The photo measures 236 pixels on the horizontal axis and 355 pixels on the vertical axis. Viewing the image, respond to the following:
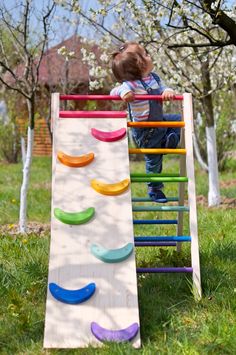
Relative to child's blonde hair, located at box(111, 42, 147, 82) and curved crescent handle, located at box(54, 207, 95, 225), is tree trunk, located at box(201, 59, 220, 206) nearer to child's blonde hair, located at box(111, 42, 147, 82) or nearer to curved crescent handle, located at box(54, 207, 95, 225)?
child's blonde hair, located at box(111, 42, 147, 82)

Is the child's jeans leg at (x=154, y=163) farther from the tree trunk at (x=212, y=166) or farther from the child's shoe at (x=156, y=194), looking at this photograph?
the tree trunk at (x=212, y=166)

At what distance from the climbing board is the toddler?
438 millimetres

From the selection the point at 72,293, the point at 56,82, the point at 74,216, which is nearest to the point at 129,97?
the point at 74,216

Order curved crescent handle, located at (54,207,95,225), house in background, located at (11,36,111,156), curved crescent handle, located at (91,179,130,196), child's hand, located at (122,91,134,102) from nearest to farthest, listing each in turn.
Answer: curved crescent handle, located at (54,207,95,225), curved crescent handle, located at (91,179,130,196), child's hand, located at (122,91,134,102), house in background, located at (11,36,111,156)

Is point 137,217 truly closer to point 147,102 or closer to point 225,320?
point 147,102

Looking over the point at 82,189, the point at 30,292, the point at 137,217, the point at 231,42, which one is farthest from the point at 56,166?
the point at 137,217

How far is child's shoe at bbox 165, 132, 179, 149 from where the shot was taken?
16.2ft

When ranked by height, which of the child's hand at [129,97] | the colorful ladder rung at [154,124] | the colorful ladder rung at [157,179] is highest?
the child's hand at [129,97]

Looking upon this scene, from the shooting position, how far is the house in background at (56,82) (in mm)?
13523

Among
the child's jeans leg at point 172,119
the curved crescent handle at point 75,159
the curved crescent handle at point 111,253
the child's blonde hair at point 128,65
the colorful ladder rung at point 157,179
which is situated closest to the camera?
the curved crescent handle at point 111,253

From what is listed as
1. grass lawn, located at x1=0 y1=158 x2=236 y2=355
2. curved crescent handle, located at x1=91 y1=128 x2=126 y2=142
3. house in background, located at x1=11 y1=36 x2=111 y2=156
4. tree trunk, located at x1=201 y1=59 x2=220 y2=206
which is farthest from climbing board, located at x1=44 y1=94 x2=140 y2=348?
house in background, located at x1=11 y1=36 x2=111 y2=156

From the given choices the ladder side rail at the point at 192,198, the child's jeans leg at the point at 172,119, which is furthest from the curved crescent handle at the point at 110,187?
the child's jeans leg at the point at 172,119

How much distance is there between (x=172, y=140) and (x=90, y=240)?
4.76ft

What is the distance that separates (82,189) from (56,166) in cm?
27
